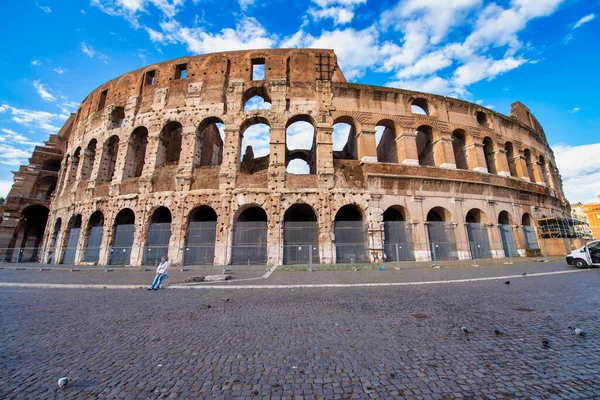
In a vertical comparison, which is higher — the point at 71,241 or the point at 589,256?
the point at 71,241

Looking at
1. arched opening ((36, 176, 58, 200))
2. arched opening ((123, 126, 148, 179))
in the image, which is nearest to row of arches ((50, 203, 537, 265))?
arched opening ((123, 126, 148, 179))

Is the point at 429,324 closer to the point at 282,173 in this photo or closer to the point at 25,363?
the point at 25,363

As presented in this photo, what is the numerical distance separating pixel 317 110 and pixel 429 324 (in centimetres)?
1389

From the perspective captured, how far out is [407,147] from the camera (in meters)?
15.4

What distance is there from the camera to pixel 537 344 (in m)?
2.61

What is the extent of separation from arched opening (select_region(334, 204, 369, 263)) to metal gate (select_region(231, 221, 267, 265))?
3946mm

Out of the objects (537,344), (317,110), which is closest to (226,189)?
(317,110)

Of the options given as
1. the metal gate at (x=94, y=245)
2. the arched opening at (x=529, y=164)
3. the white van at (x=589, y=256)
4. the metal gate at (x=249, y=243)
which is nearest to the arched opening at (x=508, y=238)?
the white van at (x=589, y=256)

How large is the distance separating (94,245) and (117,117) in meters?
9.54

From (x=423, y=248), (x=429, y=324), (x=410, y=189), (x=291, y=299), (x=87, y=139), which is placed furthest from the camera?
(x=87, y=139)

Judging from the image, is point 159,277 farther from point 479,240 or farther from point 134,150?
point 479,240

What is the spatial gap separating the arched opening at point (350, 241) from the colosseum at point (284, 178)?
74 millimetres

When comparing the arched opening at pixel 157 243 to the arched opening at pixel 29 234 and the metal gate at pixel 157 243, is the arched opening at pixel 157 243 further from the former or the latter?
the arched opening at pixel 29 234

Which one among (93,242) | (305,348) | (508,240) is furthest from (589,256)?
(93,242)
